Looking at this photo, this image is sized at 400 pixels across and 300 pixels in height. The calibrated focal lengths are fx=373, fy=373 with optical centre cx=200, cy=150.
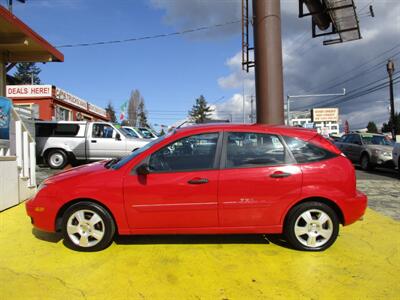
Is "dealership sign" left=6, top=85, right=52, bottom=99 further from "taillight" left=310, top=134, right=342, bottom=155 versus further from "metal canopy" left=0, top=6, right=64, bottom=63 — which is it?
"taillight" left=310, top=134, right=342, bottom=155

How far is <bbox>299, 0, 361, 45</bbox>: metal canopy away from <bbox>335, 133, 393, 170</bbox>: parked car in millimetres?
4912

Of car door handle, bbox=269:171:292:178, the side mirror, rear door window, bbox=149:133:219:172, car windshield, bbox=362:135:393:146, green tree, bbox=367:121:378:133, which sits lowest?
car door handle, bbox=269:171:292:178

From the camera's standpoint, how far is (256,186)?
4.56 meters

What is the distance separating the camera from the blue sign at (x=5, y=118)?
7.62m

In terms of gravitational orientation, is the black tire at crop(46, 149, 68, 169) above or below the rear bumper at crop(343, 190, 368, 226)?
above

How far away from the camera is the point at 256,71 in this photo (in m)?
8.29

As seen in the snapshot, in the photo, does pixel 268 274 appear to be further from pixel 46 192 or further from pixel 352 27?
pixel 352 27

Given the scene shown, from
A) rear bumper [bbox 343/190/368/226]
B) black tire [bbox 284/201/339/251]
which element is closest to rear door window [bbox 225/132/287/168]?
black tire [bbox 284/201/339/251]

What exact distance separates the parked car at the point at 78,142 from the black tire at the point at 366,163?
9042 mm

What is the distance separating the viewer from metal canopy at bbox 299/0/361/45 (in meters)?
10.9

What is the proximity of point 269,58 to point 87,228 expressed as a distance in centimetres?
530

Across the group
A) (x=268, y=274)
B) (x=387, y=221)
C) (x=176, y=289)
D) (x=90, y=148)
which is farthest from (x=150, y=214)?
(x=90, y=148)

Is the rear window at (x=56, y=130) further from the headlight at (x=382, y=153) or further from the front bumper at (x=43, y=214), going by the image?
the headlight at (x=382, y=153)

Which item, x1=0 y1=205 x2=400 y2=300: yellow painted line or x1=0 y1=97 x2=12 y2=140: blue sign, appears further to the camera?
x1=0 y1=97 x2=12 y2=140: blue sign
